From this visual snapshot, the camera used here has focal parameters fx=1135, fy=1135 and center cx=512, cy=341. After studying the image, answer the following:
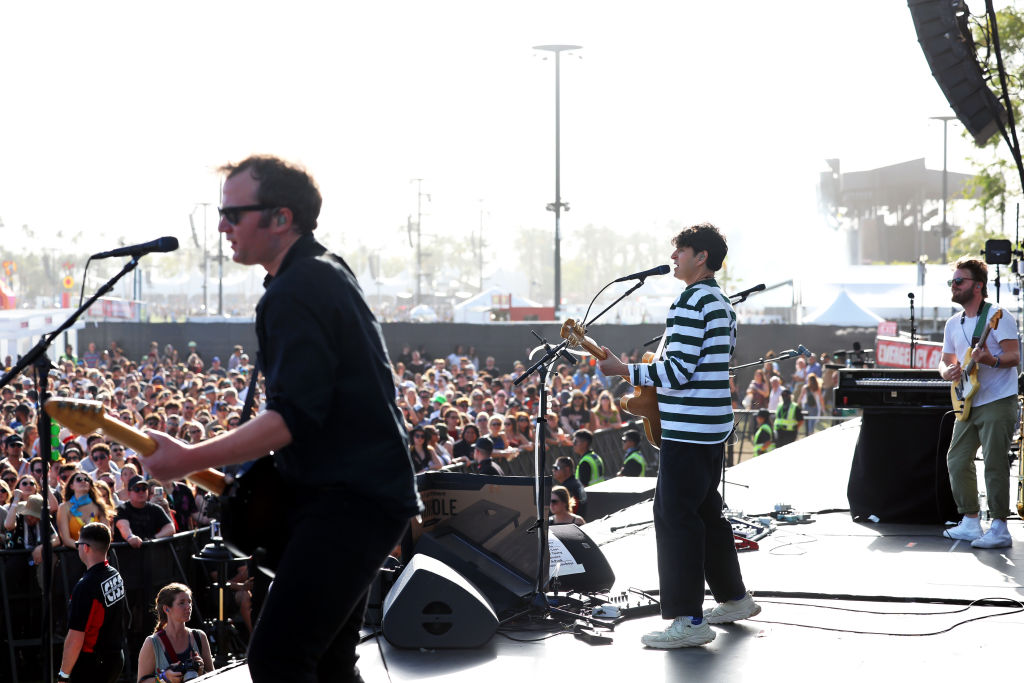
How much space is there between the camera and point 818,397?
18.9 m

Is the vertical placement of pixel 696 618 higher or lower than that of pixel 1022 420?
lower

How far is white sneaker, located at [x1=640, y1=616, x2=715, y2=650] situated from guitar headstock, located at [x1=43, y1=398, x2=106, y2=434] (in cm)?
265

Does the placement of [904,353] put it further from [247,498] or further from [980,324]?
[247,498]

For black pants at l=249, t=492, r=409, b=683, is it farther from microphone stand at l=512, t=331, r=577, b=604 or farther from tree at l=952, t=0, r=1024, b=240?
tree at l=952, t=0, r=1024, b=240

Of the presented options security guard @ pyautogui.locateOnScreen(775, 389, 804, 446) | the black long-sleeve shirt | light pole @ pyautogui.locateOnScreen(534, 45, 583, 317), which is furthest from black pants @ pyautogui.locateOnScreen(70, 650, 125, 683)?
light pole @ pyautogui.locateOnScreen(534, 45, 583, 317)

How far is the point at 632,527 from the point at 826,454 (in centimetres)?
530

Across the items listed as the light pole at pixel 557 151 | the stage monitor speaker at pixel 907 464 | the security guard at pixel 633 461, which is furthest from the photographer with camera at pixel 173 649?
the light pole at pixel 557 151

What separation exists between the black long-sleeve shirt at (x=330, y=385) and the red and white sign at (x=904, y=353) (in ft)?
45.2

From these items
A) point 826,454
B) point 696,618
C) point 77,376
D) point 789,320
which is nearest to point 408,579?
point 696,618

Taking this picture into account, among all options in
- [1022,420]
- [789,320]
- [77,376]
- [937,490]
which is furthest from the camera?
[789,320]

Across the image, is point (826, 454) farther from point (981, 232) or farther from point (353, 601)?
point (981, 232)

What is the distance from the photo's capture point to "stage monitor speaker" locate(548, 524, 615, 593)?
5.43 m

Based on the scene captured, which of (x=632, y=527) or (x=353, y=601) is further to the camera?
(x=632, y=527)

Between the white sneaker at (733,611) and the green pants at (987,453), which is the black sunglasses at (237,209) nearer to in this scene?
the white sneaker at (733,611)
